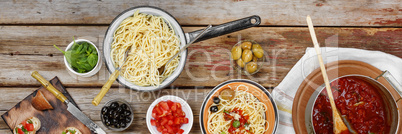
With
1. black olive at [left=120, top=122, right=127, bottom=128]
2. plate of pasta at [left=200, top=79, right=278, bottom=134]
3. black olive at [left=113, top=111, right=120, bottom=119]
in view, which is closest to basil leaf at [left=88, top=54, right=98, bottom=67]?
black olive at [left=113, top=111, right=120, bottom=119]

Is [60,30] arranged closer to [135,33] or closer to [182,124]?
[135,33]

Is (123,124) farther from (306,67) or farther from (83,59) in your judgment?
(306,67)

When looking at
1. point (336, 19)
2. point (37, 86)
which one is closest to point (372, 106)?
point (336, 19)

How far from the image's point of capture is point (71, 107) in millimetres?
2158

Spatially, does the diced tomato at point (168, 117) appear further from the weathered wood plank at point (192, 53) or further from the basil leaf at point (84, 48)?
the basil leaf at point (84, 48)

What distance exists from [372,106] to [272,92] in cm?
70

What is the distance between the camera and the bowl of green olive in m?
2.18

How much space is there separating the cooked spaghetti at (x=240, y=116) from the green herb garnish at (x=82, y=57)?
99cm

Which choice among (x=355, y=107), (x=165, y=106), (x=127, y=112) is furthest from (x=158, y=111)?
(x=355, y=107)

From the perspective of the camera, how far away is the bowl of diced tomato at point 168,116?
209 cm

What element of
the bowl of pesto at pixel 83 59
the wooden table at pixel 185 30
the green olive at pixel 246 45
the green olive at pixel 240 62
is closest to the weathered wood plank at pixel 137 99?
the wooden table at pixel 185 30

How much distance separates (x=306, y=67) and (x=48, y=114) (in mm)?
2148

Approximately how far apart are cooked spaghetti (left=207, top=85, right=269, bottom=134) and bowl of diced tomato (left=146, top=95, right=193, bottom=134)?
0.19 m

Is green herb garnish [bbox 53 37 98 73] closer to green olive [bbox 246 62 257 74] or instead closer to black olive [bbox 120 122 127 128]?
black olive [bbox 120 122 127 128]
